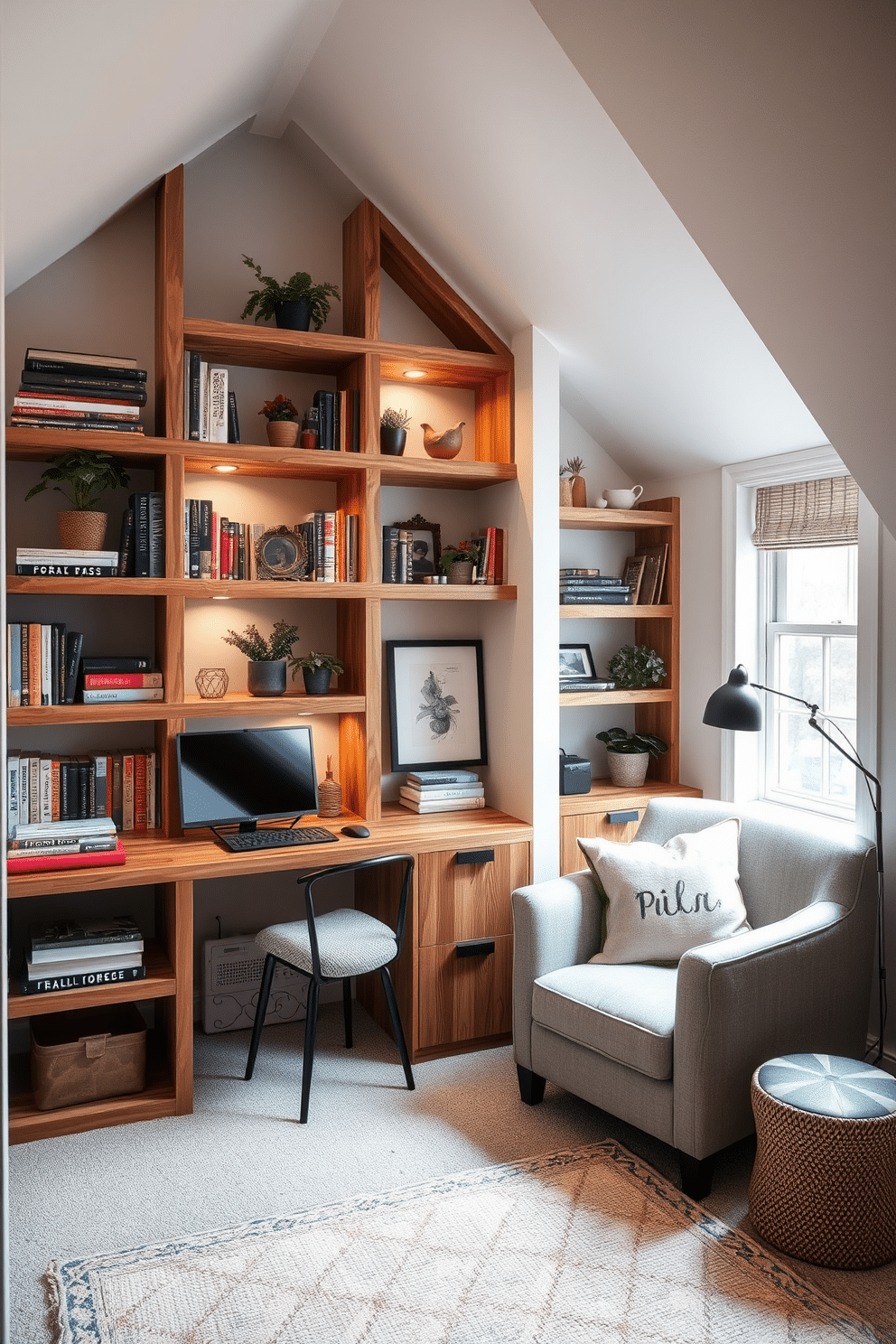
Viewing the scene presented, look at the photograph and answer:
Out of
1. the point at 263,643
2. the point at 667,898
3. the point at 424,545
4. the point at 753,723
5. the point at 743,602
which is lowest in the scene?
the point at 667,898

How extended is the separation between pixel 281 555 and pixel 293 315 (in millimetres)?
797

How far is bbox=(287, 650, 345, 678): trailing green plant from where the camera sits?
11.1 feet

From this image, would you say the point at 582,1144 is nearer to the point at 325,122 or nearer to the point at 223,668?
the point at 223,668

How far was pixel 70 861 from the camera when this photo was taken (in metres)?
2.84

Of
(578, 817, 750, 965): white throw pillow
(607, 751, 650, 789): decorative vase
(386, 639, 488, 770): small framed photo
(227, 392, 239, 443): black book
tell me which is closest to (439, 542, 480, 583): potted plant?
(386, 639, 488, 770): small framed photo

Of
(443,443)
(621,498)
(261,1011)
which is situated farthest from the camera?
(621,498)

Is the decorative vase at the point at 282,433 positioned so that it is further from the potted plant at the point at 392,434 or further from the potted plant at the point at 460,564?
the potted plant at the point at 460,564

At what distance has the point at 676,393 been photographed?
347 centimetres

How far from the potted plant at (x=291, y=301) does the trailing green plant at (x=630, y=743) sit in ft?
6.26

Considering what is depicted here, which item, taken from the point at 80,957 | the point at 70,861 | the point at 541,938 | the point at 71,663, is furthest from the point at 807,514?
the point at 80,957

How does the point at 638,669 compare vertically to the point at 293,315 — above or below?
below

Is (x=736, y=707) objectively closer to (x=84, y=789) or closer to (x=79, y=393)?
(x=84, y=789)

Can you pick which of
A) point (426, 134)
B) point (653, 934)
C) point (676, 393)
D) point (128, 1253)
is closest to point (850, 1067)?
point (653, 934)

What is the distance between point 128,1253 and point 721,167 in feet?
8.39
